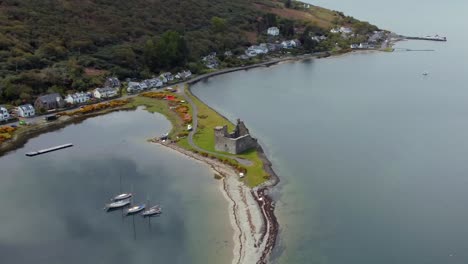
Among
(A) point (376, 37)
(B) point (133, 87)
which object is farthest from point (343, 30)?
(B) point (133, 87)

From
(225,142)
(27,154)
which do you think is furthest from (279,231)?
(27,154)

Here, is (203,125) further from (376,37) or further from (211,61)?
(376,37)

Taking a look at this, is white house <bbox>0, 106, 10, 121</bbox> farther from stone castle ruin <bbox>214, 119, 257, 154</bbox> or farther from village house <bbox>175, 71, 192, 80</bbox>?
village house <bbox>175, 71, 192, 80</bbox>

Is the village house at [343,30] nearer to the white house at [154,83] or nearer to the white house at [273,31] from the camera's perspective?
the white house at [273,31]

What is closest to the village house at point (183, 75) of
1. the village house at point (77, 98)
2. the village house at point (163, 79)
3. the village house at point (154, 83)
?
the village house at point (163, 79)

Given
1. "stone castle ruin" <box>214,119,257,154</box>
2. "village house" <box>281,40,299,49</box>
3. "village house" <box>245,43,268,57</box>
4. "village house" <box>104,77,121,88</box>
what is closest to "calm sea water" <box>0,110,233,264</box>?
"stone castle ruin" <box>214,119,257,154</box>

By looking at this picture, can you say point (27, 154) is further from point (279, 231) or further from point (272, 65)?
point (272, 65)

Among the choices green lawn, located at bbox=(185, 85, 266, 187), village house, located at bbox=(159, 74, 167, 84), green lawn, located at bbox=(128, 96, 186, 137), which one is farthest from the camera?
village house, located at bbox=(159, 74, 167, 84)

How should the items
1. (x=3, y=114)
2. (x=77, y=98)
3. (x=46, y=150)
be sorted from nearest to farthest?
(x=46, y=150)
(x=3, y=114)
(x=77, y=98)
